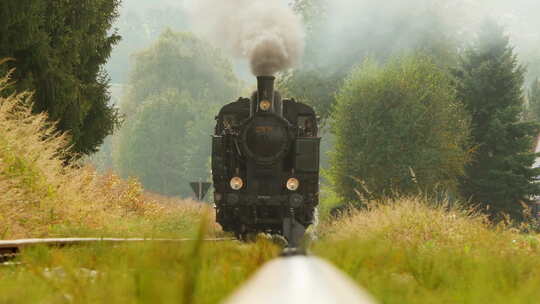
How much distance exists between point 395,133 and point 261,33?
11.1 meters

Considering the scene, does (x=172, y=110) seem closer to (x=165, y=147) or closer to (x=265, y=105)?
(x=165, y=147)

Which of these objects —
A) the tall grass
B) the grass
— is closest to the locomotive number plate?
the grass

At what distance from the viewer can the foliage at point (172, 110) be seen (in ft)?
201

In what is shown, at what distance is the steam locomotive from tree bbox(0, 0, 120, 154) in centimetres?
360

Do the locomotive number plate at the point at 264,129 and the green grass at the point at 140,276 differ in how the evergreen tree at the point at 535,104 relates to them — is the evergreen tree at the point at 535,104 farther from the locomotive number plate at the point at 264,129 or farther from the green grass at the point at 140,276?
the green grass at the point at 140,276

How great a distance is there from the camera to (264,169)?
14.9 metres

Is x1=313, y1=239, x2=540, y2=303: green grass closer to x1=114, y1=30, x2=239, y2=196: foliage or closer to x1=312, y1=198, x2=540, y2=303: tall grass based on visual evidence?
x1=312, y1=198, x2=540, y2=303: tall grass

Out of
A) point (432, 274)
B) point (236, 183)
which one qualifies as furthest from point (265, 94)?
point (432, 274)

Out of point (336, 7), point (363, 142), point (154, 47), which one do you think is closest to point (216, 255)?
point (363, 142)

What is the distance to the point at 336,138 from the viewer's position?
99.3ft

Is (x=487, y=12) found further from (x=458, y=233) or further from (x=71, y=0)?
(x=458, y=233)

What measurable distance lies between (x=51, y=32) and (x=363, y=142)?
1467cm

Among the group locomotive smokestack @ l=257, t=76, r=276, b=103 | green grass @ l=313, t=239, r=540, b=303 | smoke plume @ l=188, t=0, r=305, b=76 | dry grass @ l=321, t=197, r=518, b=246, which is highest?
smoke plume @ l=188, t=0, r=305, b=76

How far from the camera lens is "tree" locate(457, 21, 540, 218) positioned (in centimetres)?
3250
